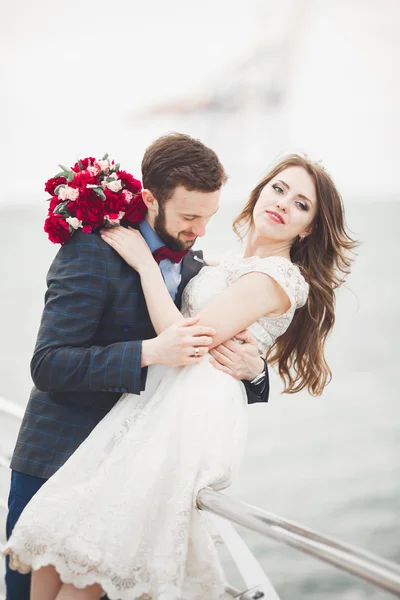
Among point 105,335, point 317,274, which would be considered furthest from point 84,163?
point 317,274

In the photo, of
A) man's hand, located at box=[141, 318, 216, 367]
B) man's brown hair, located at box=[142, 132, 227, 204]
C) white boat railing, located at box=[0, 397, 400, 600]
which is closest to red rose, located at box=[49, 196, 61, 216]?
man's brown hair, located at box=[142, 132, 227, 204]

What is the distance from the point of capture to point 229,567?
43.8 ft

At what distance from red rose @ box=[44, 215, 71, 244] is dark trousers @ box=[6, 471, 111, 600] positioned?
627 mm

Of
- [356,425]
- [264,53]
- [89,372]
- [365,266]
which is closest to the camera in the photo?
[89,372]

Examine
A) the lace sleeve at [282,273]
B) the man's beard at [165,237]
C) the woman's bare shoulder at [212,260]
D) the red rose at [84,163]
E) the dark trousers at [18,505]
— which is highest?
the red rose at [84,163]

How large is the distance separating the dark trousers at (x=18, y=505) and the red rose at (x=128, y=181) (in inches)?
32.1

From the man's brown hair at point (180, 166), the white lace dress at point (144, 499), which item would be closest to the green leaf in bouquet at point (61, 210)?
the man's brown hair at point (180, 166)

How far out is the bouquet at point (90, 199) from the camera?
171 cm

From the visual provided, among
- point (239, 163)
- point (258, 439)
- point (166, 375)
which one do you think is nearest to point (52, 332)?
point (166, 375)

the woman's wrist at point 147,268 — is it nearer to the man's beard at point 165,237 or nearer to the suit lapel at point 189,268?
the man's beard at point 165,237

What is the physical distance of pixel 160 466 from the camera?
155 centimetres

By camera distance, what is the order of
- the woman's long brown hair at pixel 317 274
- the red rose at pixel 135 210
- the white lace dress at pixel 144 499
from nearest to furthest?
1. the white lace dress at pixel 144 499
2. the red rose at pixel 135 210
3. the woman's long brown hair at pixel 317 274

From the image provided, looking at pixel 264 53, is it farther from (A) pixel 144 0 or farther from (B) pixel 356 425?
(B) pixel 356 425

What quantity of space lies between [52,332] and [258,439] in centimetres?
1439
